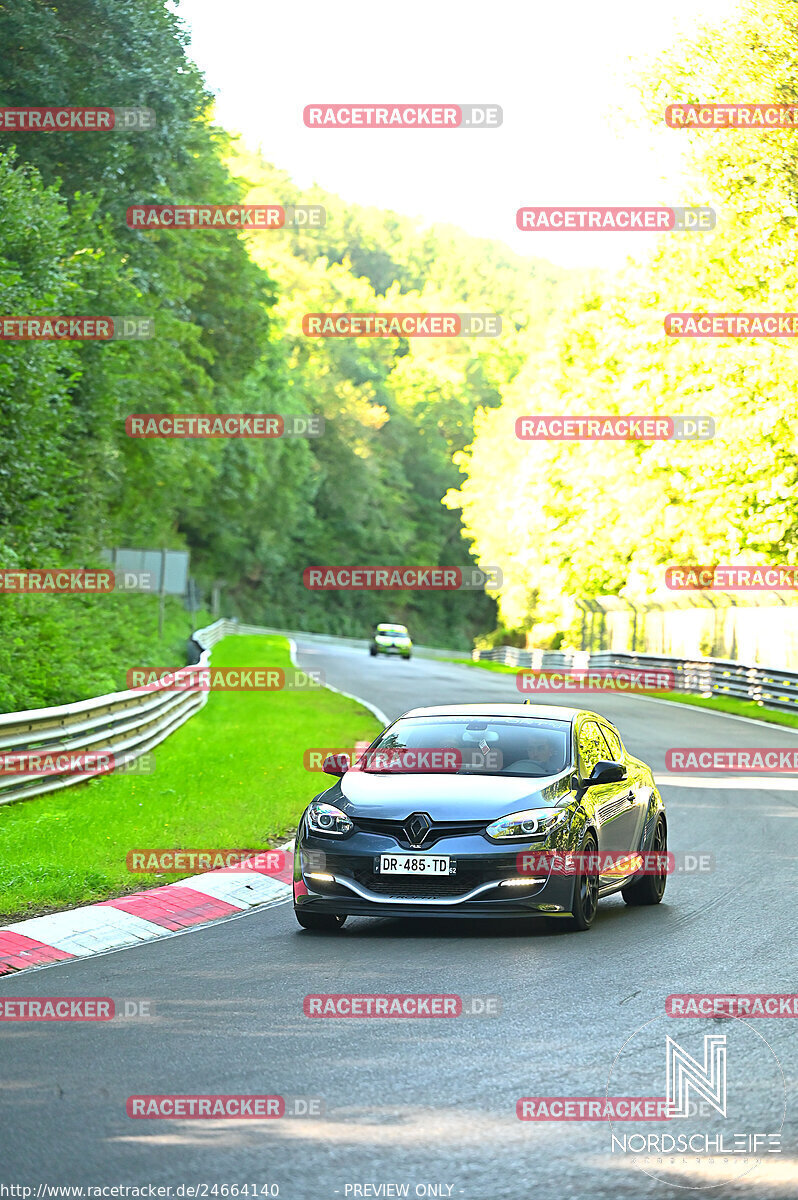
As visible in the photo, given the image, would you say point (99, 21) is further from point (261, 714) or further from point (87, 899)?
point (87, 899)

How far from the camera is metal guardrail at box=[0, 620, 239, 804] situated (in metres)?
14.7

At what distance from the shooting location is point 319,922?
10.3m

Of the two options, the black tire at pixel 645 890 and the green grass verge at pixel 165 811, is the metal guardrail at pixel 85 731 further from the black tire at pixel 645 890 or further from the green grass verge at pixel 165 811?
the black tire at pixel 645 890

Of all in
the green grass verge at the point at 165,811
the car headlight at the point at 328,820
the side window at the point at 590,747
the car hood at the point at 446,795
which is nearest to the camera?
the car hood at the point at 446,795

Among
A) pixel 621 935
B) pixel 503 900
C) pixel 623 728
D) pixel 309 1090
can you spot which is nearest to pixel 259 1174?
pixel 309 1090

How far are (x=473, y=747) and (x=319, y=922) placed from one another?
1.66 m

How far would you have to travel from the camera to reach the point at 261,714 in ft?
98.5

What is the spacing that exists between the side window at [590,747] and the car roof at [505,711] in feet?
0.42

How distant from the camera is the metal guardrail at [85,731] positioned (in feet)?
48.2

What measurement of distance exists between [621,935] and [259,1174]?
5.27m

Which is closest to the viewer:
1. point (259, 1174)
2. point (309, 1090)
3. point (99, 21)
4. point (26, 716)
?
point (259, 1174)

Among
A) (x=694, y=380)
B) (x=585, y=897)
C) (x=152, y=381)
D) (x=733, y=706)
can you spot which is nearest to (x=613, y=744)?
(x=585, y=897)

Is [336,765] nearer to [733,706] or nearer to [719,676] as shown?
[733,706]

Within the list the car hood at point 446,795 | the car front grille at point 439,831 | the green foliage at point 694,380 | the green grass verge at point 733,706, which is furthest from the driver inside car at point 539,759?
the green foliage at point 694,380
